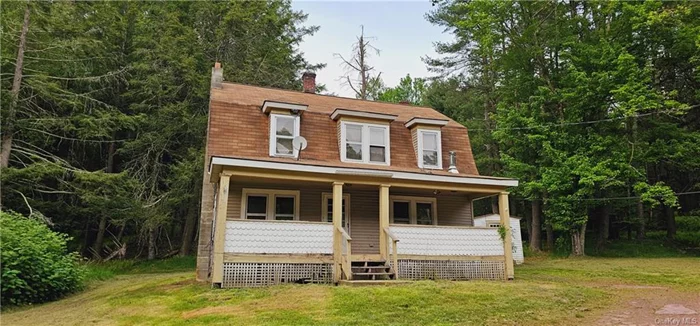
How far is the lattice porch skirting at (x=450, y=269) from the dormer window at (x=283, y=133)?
4.60 meters

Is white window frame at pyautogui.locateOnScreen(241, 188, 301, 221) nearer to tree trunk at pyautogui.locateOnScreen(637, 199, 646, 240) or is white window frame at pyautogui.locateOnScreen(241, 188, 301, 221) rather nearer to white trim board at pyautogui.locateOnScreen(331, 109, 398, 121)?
white trim board at pyautogui.locateOnScreen(331, 109, 398, 121)

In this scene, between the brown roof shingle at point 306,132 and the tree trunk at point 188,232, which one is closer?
the brown roof shingle at point 306,132

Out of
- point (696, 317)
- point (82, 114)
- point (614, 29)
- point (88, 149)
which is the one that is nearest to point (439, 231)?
point (696, 317)

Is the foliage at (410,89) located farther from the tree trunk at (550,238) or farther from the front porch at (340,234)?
the front porch at (340,234)

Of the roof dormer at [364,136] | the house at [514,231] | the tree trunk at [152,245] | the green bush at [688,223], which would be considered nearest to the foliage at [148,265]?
the tree trunk at [152,245]

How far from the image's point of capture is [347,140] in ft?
45.1

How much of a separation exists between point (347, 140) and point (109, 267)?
13.5 m

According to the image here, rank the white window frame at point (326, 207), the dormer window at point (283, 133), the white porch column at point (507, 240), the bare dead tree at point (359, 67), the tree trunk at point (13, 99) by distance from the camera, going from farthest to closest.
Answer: the bare dead tree at point (359, 67) < the tree trunk at point (13, 99) < the white window frame at point (326, 207) < the dormer window at point (283, 133) < the white porch column at point (507, 240)

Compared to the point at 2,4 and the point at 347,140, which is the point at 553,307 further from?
the point at 2,4

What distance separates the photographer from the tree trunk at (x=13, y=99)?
18125mm

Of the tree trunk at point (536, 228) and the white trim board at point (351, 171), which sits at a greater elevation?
the white trim board at point (351, 171)

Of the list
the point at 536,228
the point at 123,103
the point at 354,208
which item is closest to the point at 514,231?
the point at 536,228

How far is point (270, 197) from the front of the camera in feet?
42.8

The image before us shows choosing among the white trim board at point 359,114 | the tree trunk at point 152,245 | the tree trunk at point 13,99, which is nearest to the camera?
the white trim board at point 359,114
